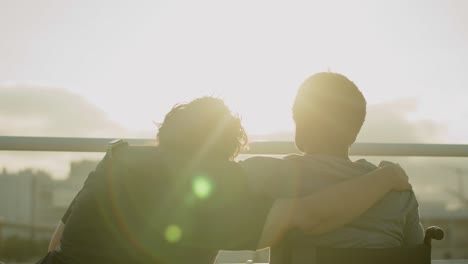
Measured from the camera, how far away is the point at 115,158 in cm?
195

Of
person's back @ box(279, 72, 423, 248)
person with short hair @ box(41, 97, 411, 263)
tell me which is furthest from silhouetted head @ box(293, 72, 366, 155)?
person with short hair @ box(41, 97, 411, 263)

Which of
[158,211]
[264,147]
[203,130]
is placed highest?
[203,130]

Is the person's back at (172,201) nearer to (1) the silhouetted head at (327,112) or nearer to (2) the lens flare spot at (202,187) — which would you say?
(2) the lens flare spot at (202,187)

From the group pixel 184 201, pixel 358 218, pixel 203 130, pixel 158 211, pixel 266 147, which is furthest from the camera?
pixel 266 147

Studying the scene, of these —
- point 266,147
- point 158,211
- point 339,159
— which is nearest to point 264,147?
point 266,147

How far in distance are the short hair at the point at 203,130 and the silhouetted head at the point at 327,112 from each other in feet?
0.87

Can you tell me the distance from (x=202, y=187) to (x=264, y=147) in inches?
50.8

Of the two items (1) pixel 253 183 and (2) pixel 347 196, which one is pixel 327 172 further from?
(1) pixel 253 183

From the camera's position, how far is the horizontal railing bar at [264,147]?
9.46 feet

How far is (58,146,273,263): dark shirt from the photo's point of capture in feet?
5.41

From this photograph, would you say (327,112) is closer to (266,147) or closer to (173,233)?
(173,233)

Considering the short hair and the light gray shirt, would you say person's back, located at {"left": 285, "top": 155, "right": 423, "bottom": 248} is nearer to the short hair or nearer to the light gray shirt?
the light gray shirt

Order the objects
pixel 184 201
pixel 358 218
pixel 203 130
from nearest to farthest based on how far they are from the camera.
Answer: pixel 184 201 < pixel 358 218 < pixel 203 130

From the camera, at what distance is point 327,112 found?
201cm
